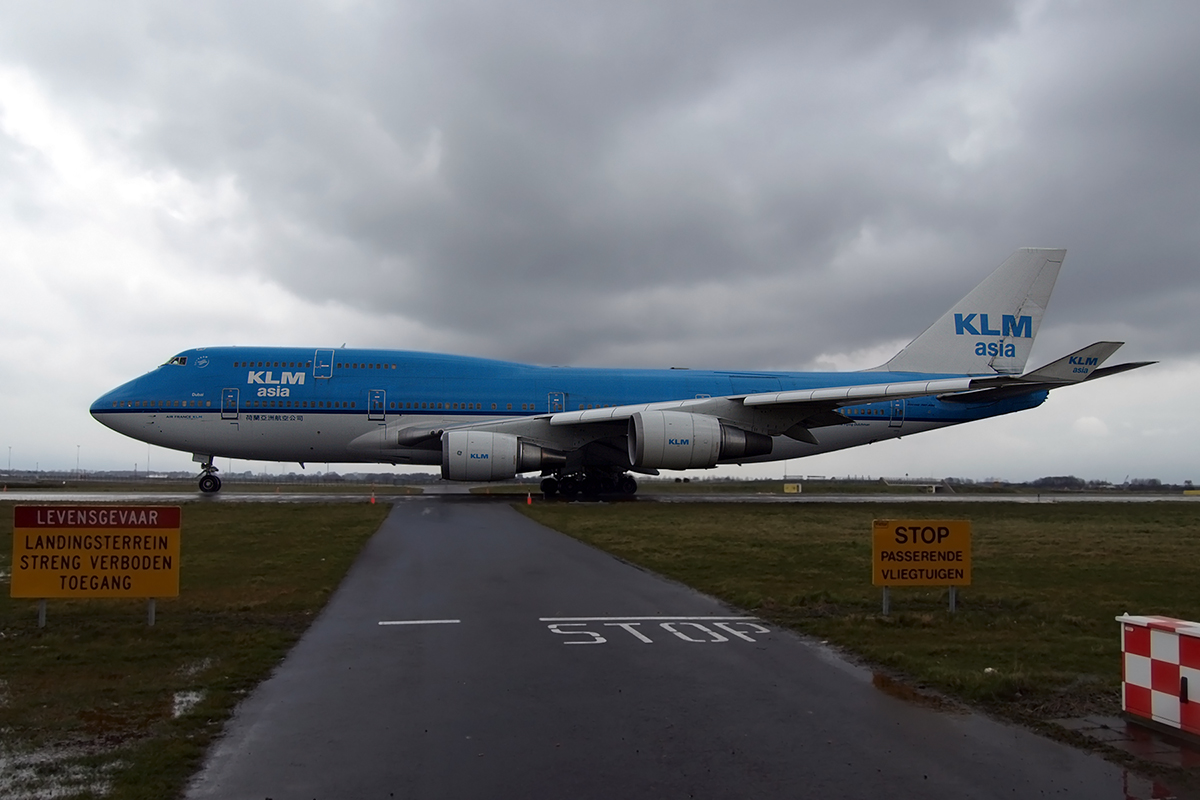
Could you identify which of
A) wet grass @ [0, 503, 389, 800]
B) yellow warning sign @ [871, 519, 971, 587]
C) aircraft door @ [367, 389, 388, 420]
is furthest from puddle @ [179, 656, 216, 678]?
aircraft door @ [367, 389, 388, 420]

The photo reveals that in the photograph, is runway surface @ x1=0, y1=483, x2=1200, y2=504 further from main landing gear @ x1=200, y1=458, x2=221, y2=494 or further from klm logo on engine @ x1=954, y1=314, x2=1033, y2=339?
klm logo on engine @ x1=954, y1=314, x2=1033, y2=339

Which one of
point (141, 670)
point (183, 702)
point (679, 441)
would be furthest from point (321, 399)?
point (183, 702)

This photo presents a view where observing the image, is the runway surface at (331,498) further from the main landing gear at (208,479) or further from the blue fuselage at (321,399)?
the blue fuselage at (321,399)

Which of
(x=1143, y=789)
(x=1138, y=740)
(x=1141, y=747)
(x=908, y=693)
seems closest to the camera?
(x=1143, y=789)

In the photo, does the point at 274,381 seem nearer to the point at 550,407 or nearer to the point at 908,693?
the point at 550,407

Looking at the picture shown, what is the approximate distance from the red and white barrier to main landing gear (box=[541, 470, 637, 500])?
23851mm

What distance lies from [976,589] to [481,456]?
17212mm

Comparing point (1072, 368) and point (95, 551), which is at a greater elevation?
point (1072, 368)

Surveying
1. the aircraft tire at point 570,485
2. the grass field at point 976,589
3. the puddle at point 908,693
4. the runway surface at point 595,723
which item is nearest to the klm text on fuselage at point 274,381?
the aircraft tire at point 570,485

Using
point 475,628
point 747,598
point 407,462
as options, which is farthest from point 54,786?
point 407,462

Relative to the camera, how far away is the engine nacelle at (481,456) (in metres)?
25.4

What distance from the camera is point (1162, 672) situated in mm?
5230

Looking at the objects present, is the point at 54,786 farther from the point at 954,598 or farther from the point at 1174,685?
the point at 954,598

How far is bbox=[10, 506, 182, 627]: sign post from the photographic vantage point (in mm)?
8133
